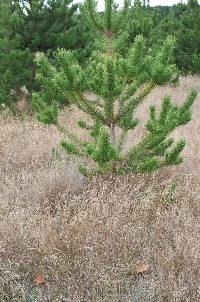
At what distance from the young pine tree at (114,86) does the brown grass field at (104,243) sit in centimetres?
37

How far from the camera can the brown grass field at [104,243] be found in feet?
10.6

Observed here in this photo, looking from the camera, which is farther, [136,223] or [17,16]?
[17,16]

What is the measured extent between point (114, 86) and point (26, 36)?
22.2 ft

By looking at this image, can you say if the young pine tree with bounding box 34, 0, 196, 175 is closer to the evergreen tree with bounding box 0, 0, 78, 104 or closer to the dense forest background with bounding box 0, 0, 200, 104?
the dense forest background with bounding box 0, 0, 200, 104

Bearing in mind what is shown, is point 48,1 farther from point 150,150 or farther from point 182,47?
point 150,150

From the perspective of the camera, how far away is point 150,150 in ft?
17.0

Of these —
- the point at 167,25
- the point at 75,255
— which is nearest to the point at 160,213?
the point at 75,255

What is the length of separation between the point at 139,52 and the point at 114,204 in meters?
1.53

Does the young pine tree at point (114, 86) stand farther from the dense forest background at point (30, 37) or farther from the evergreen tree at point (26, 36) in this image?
the evergreen tree at point (26, 36)

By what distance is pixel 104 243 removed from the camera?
3.64m


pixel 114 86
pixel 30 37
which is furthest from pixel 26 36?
pixel 114 86

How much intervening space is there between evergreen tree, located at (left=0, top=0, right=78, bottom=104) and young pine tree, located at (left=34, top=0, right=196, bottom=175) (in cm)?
527

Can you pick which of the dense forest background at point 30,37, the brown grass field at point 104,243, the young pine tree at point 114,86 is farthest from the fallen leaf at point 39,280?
the dense forest background at point 30,37

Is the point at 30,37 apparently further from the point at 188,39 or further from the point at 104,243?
the point at 104,243
